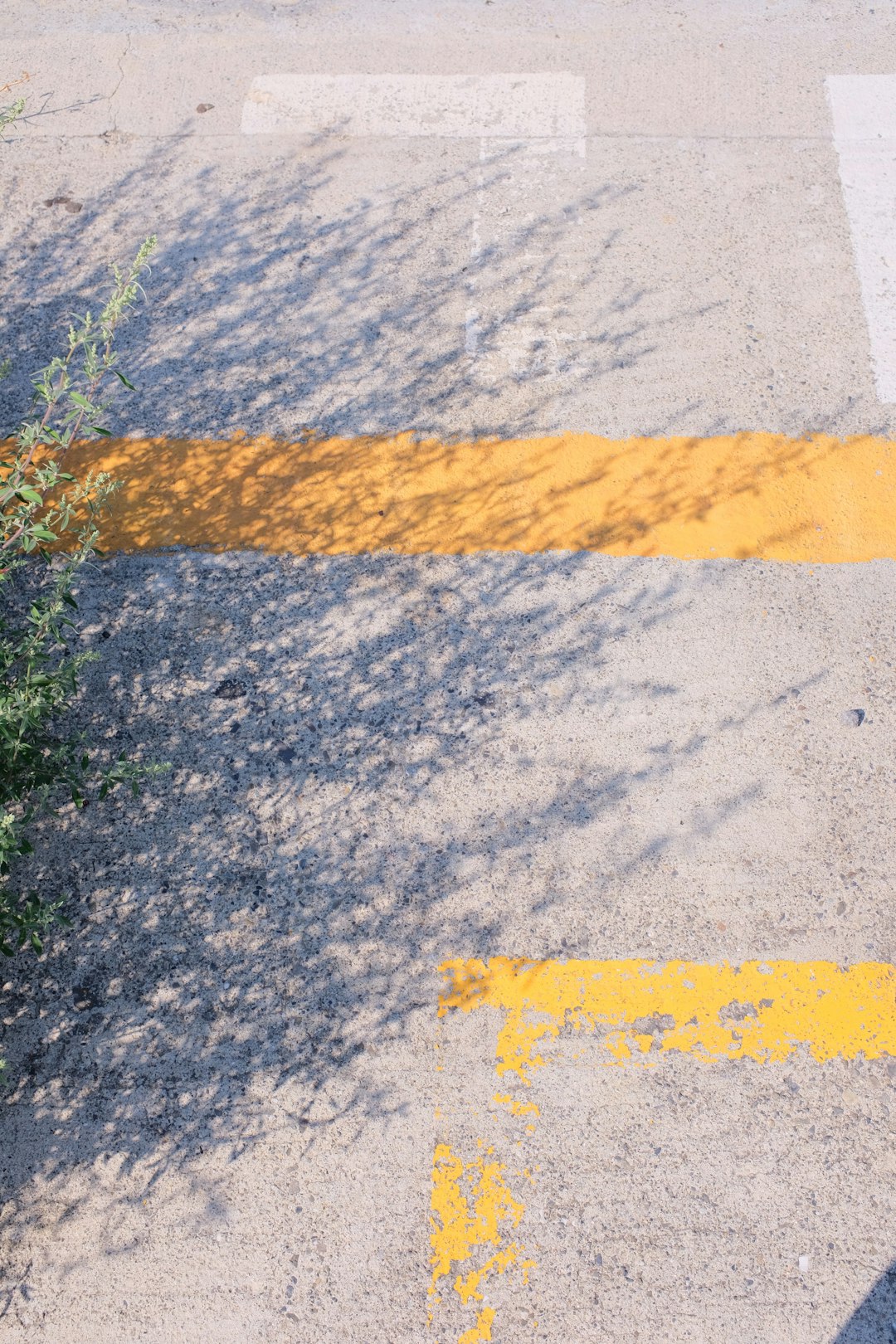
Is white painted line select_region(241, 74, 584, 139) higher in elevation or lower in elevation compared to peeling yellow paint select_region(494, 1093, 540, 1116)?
higher

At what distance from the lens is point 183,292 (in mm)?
5051

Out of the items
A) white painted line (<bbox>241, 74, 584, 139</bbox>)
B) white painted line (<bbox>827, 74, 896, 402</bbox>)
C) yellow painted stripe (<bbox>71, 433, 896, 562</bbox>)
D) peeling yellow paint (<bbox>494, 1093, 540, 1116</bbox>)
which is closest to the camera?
peeling yellow paint (<bbox>494, 1093, 540, 1116</bbox>)

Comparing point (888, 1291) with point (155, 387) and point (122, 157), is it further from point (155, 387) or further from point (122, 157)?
point (122, 157)

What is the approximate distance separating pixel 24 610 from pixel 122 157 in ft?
10.2

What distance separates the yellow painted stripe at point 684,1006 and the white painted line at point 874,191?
9.09ft

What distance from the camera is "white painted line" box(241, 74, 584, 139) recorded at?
5559 mm

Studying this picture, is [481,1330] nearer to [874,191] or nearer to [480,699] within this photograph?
[480,699]

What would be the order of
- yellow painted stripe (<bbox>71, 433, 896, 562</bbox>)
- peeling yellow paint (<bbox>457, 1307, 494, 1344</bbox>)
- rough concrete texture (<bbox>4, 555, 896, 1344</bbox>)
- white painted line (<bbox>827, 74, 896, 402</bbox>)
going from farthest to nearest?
white painted line (<bbox>827, 74, 896, 402</bbox>)
yellow painted stripe (<bbox>71, 433, 896, 562</bbox>)
rough concrete texture (<bbox>4, 555, 896, 1344</bbox>)
peeling yellow paint (<bbox>457, 1307, 494, 1344</bbox>)

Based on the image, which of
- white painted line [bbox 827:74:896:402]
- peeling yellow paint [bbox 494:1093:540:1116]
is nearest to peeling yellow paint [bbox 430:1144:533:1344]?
peeling yellow paint [bbox 494:1093:540:1116]

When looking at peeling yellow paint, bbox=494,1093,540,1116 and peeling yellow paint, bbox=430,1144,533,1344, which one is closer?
peeling yellow paint, bbox=430,1144,533,1344

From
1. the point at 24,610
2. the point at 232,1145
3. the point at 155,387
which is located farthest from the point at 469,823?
the point at 155,387

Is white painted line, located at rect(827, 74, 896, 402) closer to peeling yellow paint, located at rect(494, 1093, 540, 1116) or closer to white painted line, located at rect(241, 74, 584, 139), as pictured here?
white painted line, located at rect(241, 74, 584, 139)

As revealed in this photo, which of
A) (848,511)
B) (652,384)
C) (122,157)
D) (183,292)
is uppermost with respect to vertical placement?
(122,157)

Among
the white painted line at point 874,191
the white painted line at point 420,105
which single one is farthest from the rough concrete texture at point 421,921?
the white painted line at point 420,105
